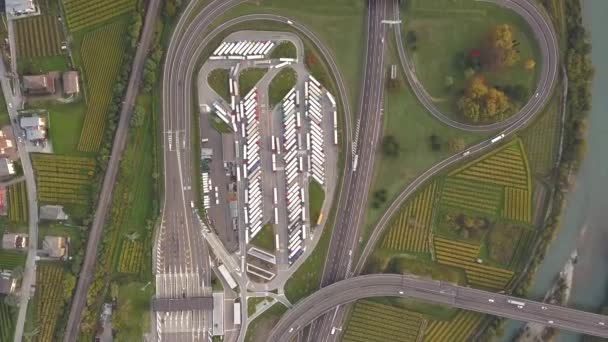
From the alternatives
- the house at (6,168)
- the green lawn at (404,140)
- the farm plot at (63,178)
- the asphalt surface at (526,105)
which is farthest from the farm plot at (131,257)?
the green lawn at (404,140)

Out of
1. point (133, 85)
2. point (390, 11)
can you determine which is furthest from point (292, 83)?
point (133, 85)

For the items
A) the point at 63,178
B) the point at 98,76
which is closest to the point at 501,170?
the point at 98,76

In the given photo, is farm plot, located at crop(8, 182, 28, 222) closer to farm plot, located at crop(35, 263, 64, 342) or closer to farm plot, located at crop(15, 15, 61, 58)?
farm plot, located at crop(35, 263, 64, 342)

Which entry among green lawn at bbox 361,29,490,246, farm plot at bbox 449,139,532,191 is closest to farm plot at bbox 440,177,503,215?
farm plot at bbox 449,139,532,191

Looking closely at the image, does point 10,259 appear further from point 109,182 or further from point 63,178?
point 109,182

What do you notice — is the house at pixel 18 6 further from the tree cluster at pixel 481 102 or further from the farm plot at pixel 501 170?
the farm plot at pixel 501 170

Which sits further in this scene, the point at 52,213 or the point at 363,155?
the point at 363,155
